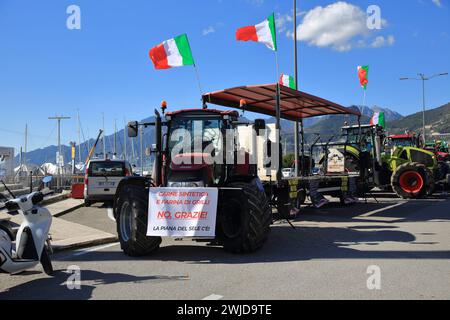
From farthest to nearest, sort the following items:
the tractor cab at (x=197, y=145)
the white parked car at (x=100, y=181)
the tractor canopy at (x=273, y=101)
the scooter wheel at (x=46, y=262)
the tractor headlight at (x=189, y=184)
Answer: the white parked car at (x=100, y=181) < the tractor canopy at (x=273, y=101) < the tractor cab at (x=197, y=145) < the tractor headlight at (x=189, y=184) < the scooter wheel at (x=46, y=262)

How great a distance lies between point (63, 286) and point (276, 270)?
291 cm

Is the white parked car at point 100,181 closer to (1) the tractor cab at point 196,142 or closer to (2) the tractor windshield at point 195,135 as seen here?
(1) the tractor cab at point 196,142

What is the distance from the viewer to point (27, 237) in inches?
249

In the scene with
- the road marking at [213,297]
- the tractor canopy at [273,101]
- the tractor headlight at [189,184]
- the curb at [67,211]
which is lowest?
the road marking at [213,297]

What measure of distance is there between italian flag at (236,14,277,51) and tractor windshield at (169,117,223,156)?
8278 mm

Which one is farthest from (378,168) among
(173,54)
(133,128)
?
(133,128)

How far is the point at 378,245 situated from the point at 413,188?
11230mm

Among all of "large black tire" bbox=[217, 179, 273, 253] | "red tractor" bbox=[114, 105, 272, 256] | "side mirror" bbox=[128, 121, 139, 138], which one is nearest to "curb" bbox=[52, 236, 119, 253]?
"red tractor" bbox=[114, 105, 272, 256]

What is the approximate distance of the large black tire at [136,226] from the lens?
7.93 metres

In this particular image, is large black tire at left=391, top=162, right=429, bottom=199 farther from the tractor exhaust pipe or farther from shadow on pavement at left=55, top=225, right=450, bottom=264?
the tractor exhaust pipe

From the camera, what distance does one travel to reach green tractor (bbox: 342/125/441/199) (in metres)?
18.1

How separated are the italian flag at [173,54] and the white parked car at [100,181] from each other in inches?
186

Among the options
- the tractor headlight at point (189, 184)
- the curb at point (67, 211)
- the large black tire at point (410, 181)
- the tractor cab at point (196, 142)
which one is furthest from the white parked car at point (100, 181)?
the large black tire at point (410, 181)
